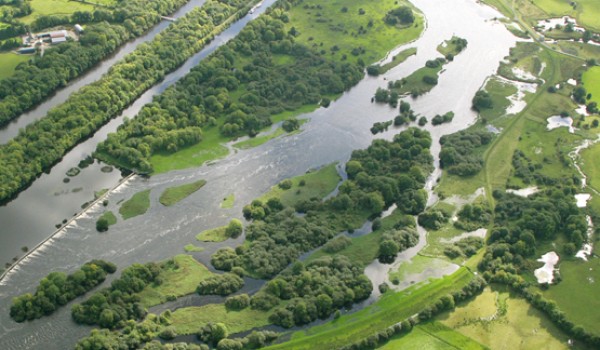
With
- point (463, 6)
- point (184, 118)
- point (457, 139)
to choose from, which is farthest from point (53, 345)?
point (463, 6)

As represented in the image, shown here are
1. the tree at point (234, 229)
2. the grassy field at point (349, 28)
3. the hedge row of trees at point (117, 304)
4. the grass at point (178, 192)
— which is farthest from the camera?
the grassy field at point (349, 28)

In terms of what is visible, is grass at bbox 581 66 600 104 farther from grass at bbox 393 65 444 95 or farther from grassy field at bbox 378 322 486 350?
grassy field at bbox 378 322 486 350

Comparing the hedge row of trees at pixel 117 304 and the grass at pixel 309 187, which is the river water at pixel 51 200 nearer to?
the hedge row of trees at pixel 117 304

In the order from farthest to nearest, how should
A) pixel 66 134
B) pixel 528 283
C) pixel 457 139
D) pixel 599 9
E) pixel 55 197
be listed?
pixel 599 9, pixel 457 139, pixel 66 134, pixel 55 197, pixel 528 283

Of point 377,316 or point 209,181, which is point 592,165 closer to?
point 377,316

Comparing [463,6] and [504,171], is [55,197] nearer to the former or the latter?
[504,171]

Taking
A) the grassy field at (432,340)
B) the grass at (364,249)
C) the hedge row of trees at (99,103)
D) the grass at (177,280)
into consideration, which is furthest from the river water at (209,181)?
the grassy field at (432,340)

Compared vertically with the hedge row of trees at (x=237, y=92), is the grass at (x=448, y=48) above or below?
below
